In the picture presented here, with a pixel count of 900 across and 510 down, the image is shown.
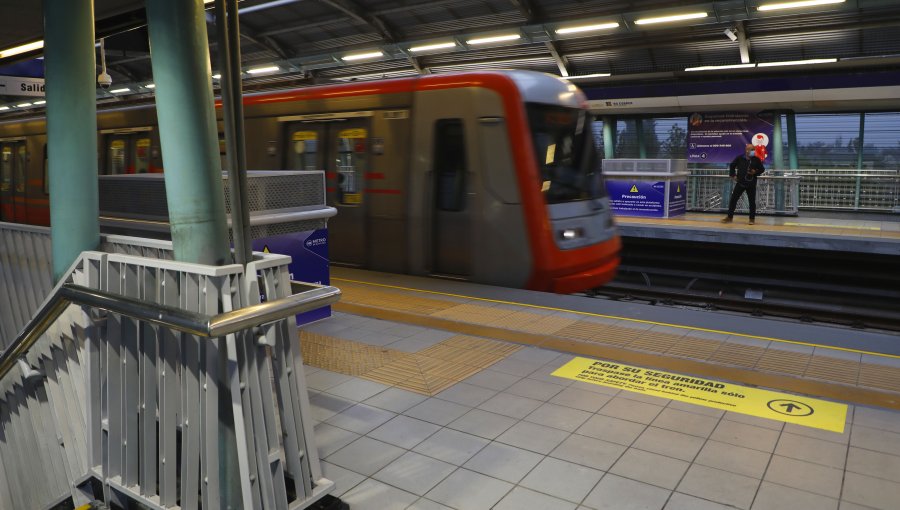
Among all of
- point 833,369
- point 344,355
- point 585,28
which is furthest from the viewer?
point 585,28

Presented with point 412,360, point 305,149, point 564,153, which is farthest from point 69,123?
point 305,149

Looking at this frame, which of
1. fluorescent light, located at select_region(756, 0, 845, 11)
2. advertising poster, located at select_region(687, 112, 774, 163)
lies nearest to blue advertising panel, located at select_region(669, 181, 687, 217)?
advertising poster, located at select_region(687, 112, 774, 163)

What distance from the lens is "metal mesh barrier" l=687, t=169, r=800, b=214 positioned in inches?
600

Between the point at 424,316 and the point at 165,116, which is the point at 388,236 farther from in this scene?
the point at 165,116

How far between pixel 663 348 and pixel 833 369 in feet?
4.38

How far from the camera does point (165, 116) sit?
3.15 meters

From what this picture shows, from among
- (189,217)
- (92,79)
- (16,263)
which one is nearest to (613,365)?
(189,217)

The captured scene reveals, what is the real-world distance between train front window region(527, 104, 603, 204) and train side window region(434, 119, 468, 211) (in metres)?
0.98

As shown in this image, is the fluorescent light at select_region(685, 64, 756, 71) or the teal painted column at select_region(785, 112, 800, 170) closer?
the fluorescent light at select_region(685, 64, 756, 71)

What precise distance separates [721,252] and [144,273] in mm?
12384

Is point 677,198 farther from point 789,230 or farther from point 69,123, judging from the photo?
point 69,123

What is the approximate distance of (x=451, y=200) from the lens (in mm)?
8422

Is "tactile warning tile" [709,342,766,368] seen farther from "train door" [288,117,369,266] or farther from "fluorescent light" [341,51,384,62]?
"fluorescent light" [341,51,384,62]

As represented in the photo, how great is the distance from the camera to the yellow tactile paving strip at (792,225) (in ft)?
39.7
